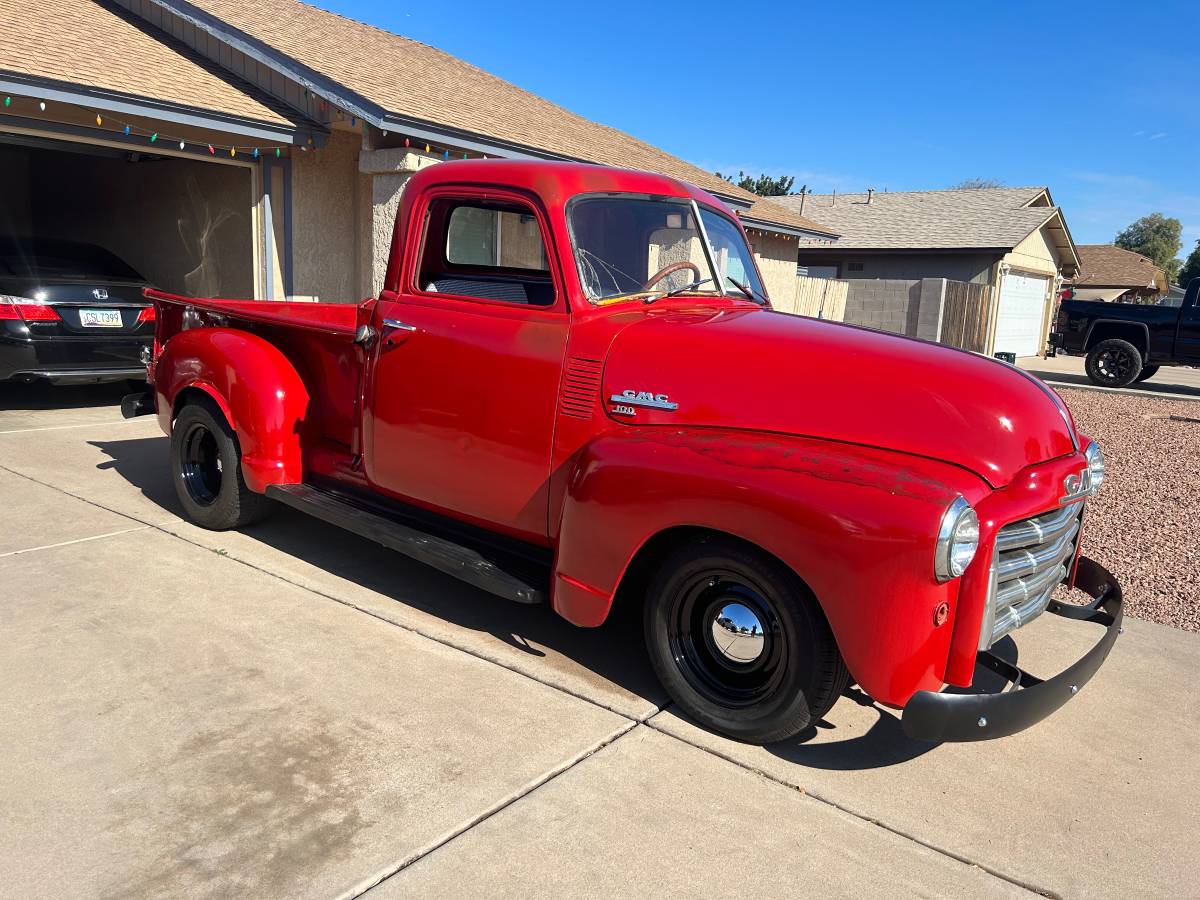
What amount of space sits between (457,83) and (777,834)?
513 inches

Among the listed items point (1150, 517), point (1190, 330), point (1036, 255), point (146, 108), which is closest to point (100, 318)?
point (146, 108)

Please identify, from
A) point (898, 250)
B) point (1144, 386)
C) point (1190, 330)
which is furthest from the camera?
point (898, 250)

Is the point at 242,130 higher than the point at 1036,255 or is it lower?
lower

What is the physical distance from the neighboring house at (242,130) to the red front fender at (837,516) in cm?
702

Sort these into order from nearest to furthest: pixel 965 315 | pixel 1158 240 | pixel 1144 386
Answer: pixel 1144 386 → pixel 965 315 → pixel 1158 240

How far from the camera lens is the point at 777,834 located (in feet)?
8.82

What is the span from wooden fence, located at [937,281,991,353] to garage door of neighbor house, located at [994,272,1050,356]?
176 centimetres

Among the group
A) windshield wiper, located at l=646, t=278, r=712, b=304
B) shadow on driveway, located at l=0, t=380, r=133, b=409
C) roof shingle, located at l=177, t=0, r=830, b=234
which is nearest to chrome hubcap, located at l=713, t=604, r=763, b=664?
windshield wiper, located at l=646, t=278, r=712, b=304

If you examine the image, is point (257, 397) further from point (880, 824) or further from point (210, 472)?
A: point (880, 824)

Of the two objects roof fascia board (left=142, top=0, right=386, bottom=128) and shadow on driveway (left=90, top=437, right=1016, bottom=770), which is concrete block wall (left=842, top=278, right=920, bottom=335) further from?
shadow on driveway (left=90, top=437, right=1016, bottom=770)

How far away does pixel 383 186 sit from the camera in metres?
Answer: 10.5

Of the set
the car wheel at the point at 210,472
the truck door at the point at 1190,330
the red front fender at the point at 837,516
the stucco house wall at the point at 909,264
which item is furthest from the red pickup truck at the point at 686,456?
the stucco house wall at the point at 909,264

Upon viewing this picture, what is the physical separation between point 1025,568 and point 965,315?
19557 millimetres

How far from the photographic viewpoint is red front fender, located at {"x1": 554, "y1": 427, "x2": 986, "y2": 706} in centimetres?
265
